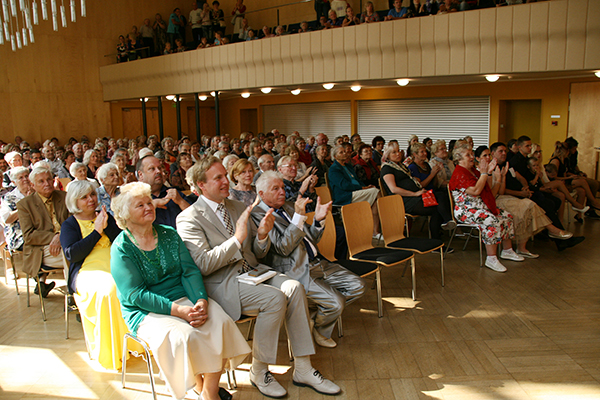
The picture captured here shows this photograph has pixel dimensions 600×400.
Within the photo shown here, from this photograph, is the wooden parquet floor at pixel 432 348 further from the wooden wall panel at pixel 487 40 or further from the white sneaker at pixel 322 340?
the wooden wall panel at pixel 487 40

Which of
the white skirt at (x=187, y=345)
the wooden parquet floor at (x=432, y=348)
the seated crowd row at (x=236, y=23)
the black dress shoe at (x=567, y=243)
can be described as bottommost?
the wooden parquet floor at (x=432, y=348)

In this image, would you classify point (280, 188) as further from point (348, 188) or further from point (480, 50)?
point (480, 50)

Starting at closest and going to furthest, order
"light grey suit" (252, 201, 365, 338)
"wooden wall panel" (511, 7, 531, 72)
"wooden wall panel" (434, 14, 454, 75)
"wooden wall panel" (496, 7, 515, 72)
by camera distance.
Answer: "light grey suit" (252, 201, 365, 338) → "wooden wall panel" (511, 7, 531, 72) → "wooden wall panel" (496, 7, 515, 72) → "wooden wall panel" (434, 14, 454, 75)

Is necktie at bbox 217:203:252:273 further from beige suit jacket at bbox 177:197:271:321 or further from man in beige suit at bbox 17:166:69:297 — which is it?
man in beige suit at bbox 17:166:69:297

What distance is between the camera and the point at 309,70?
10.3 metres

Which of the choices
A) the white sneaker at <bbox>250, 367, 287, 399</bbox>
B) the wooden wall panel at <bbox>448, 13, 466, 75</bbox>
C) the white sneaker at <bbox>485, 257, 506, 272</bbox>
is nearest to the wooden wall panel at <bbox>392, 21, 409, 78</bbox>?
the wooden wall panel at <bbox>448, 13, 466, 75</bbox>

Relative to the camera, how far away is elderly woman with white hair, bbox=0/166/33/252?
14.3ft

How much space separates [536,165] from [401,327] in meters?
3.82

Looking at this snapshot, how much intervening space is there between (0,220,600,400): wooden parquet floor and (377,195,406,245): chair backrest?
20.0 inches

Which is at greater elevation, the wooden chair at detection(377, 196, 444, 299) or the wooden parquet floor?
the wooden chair at detection(377, 196, 444, 299)

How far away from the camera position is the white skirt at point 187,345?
253 cm

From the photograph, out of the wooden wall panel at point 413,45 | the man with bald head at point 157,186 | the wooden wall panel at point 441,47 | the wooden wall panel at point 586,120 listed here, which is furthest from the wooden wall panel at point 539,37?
the man with bald head at point 157,186

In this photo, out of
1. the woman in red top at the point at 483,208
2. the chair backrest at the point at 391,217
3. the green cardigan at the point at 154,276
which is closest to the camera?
the green cardigan at the point at 154,276

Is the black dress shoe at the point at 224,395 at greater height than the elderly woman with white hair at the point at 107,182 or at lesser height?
lesser
